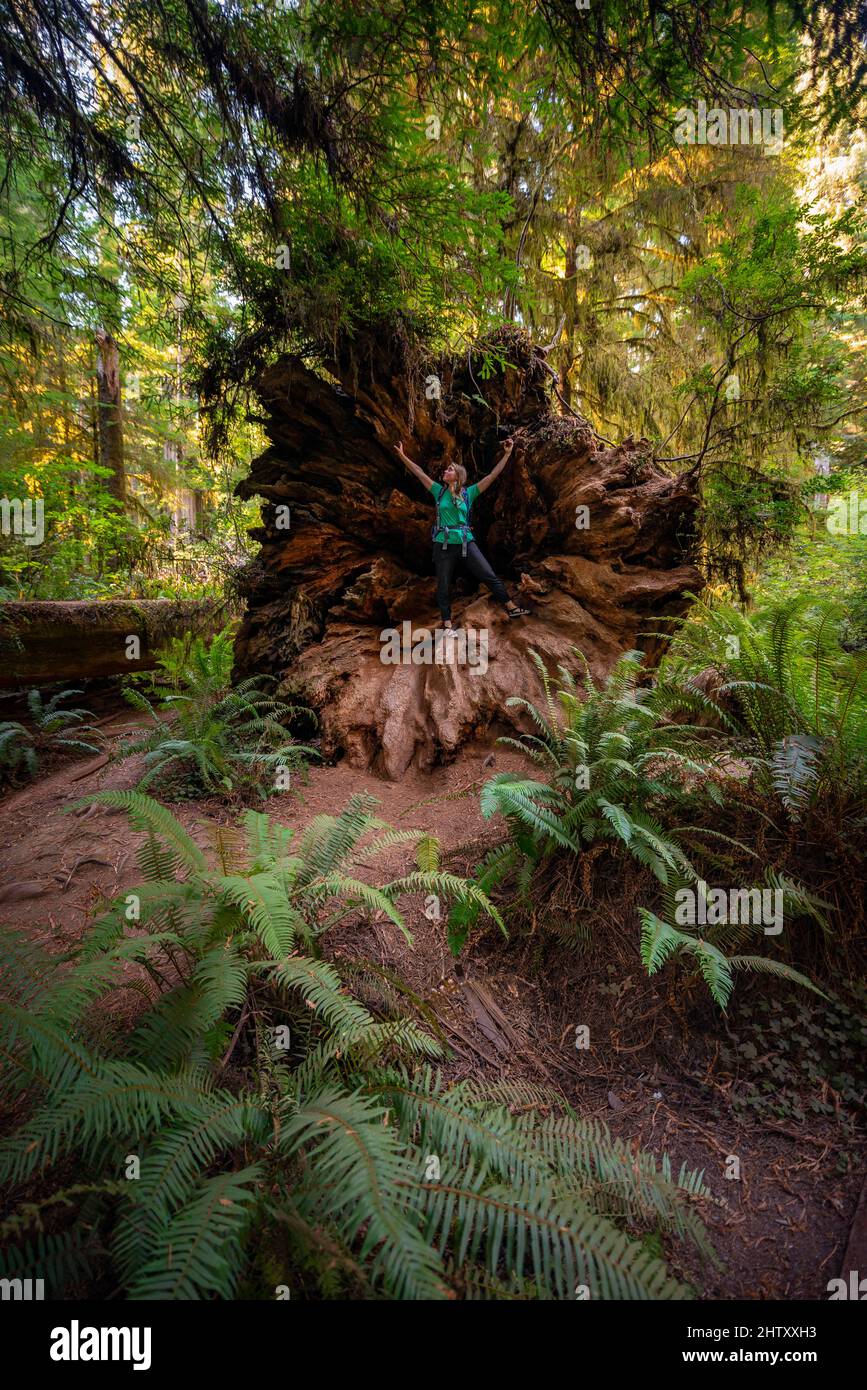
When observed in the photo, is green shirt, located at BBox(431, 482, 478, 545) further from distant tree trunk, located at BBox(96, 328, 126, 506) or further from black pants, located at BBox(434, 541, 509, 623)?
distant tree trunk, located at BBox(96, 328, 126, 506)

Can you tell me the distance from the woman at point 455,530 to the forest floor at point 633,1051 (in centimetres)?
320

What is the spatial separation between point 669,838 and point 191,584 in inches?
408

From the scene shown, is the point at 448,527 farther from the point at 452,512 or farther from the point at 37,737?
the point at 37,737

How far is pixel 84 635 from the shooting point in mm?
7000

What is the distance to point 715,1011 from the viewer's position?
8.85 feet

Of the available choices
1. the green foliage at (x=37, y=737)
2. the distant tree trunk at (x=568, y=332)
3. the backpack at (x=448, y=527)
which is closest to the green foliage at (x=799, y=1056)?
the backpack at (x=448, y=527)

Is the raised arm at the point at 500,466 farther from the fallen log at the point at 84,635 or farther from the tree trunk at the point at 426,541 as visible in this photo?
the fallen log at the point at 84,635

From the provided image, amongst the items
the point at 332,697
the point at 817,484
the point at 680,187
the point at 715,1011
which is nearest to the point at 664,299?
the point at 680,187

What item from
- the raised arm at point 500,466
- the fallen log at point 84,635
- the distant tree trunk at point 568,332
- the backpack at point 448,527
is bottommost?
the fallen log at point 84,635

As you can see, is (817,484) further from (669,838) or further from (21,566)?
(21,566)

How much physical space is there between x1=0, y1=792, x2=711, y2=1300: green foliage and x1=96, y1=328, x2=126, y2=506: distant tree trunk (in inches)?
449

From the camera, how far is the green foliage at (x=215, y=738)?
4906mm

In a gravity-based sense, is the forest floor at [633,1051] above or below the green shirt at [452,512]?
below

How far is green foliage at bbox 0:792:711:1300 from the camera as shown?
144 centimetres
